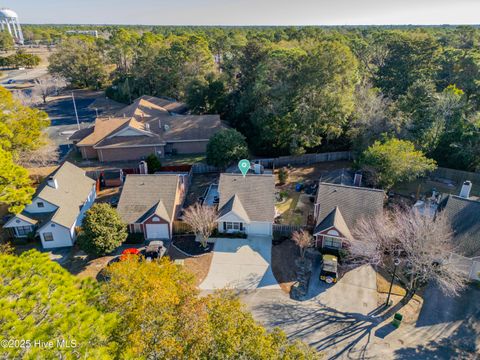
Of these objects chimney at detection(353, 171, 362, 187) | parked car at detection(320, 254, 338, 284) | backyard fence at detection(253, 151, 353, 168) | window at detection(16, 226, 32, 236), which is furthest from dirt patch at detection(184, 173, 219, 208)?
parked car at detection(320, 254, 338, 284)

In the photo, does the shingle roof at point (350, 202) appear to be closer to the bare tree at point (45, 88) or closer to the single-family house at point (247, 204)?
the single-family house at point (247, 204)

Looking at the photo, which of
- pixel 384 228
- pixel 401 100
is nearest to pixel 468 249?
pixel 384 228

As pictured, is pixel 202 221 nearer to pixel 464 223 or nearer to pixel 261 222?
pixel 261 222

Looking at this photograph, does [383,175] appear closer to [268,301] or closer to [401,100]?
[401,100]

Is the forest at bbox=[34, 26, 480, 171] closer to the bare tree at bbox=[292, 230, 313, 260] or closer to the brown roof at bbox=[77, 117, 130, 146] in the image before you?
the brown roof at bbox=[77, 117, 130, 146]

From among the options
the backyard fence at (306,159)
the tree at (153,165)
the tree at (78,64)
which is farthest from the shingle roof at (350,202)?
the tree at (78,64)

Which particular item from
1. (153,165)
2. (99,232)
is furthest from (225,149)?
(99,232)
